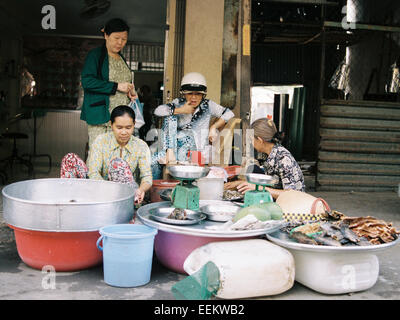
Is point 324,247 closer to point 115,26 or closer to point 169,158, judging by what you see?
point 169,158

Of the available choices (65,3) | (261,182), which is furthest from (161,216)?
(65,3)

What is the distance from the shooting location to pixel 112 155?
376 cm

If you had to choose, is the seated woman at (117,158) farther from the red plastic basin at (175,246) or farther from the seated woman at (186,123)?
the seated woman at (186,123)

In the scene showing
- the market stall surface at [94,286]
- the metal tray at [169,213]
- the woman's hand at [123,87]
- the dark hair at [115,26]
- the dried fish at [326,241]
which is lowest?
the market stall surface at [94,286]

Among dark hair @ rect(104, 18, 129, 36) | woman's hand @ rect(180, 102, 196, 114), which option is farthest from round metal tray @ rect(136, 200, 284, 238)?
dark hair @ rect(104, 18, 129, 36)

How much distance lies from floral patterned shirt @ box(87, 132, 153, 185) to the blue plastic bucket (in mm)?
1106

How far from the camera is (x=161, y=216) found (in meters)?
2.98

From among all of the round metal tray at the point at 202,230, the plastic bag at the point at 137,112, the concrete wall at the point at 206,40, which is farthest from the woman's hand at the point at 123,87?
the round metal tray at the point at 202,230

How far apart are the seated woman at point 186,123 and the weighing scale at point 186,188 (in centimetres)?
177

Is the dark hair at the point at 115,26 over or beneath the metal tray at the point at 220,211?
over

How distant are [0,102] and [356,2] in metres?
8.23

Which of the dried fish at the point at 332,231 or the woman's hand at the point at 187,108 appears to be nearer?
the dried fish at the point at 332,231

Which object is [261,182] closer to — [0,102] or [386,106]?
[386,106]

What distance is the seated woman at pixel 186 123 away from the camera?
465cm
